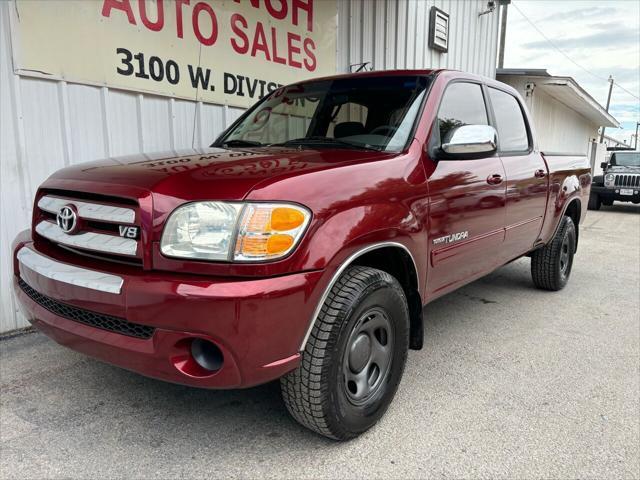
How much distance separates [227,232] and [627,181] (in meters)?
15.9

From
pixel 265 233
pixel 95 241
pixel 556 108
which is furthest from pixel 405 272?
pixel 556 108

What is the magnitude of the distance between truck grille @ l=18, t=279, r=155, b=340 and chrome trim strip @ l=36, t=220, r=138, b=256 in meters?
0.26

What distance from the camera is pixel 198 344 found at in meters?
1.89

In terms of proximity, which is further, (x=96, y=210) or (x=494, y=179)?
(x=494, y=179)

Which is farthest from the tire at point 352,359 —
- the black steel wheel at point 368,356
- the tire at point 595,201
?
the tire at point 595,201

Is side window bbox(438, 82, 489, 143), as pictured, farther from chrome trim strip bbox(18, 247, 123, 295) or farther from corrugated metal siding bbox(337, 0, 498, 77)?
corrugated metal siding bbox(337, 0, 498, 77)

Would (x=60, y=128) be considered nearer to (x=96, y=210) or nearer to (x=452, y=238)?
(x=96, y=210)

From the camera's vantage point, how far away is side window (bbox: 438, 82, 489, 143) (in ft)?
9.70

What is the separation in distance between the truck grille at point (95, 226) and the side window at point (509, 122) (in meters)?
2.77

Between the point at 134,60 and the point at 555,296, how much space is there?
4518 mm

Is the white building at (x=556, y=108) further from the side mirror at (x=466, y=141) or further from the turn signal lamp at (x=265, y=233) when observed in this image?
the turn signal lamp at (x=265, y=233)

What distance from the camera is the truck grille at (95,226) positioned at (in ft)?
6.38

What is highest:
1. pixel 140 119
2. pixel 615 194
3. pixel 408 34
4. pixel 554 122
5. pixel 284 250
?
pixel 408 34

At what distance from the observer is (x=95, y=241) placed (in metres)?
2.04
